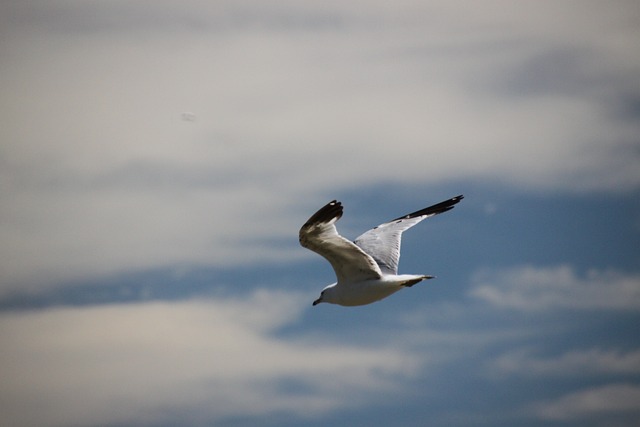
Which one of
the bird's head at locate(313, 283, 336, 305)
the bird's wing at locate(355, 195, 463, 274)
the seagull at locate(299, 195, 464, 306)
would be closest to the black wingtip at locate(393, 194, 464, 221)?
the bird's wing at locate(355, 195, 463, 274)

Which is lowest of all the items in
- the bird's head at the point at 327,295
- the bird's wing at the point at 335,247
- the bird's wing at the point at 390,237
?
the bird's head at the point at 327,295

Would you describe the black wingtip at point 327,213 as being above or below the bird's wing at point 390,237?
below

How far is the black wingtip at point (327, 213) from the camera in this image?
21.3 meters

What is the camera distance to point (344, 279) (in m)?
23.7

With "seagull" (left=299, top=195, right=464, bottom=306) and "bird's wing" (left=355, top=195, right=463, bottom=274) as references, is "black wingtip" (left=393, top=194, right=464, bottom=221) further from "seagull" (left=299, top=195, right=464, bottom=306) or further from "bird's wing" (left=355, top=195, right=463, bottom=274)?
"seagull" (left=299, top=195, right=464, bottom=306)

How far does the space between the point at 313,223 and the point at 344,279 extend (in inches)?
107

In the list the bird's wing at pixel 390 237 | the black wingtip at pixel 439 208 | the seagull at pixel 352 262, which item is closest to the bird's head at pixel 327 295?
the seagull at pixel 352 262

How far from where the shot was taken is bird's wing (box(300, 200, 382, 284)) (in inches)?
844

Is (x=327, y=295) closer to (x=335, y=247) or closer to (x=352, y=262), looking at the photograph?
(x=352, y=262)

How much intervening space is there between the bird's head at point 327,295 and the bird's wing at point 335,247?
348 millimetres

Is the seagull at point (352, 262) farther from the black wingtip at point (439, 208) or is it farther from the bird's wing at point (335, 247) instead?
the black wingtip at point (439, 208)

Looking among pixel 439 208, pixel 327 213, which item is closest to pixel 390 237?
pixel 439 208

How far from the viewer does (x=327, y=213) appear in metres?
21.4

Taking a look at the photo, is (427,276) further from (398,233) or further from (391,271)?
(398,233)
